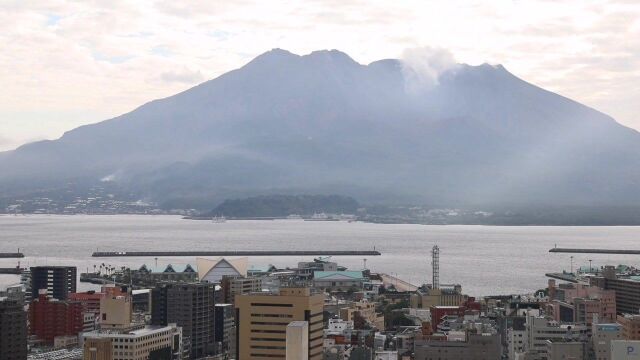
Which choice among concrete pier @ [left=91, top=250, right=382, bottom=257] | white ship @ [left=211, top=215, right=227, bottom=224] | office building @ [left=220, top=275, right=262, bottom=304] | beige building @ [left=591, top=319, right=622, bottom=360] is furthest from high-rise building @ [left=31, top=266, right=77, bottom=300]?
white ship @ [left=211, top=215, right=227, bottom=224]

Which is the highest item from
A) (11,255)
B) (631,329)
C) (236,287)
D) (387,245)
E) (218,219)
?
(218,219)

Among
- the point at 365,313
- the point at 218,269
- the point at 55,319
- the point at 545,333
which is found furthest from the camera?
the point at 218,269

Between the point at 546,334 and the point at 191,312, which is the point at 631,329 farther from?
the point at 191,312

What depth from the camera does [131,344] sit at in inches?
775

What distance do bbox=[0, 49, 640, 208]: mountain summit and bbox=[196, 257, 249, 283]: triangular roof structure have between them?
8125 cm

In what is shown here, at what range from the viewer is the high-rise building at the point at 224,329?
23519 mm

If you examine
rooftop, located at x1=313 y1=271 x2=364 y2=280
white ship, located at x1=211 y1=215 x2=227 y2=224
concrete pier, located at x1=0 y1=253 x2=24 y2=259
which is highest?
white ship, located at x1=211 y1=215 x2=227 y2=224

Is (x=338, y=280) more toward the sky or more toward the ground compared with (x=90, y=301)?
more toward the sky

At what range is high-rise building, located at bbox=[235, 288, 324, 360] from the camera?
16781 millimetres

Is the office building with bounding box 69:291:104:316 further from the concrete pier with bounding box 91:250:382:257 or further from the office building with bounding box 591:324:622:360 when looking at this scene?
the concrete pier with bounding box 91:250:382:257

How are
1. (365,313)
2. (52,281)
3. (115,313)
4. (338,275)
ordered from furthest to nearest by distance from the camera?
(338,275) → (52,281) → (365,313) → (115,313)

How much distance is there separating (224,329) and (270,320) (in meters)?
7.61

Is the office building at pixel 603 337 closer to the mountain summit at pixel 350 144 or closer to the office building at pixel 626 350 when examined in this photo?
the office building at pixel 626 350

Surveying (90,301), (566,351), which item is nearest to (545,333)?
(566,351)
